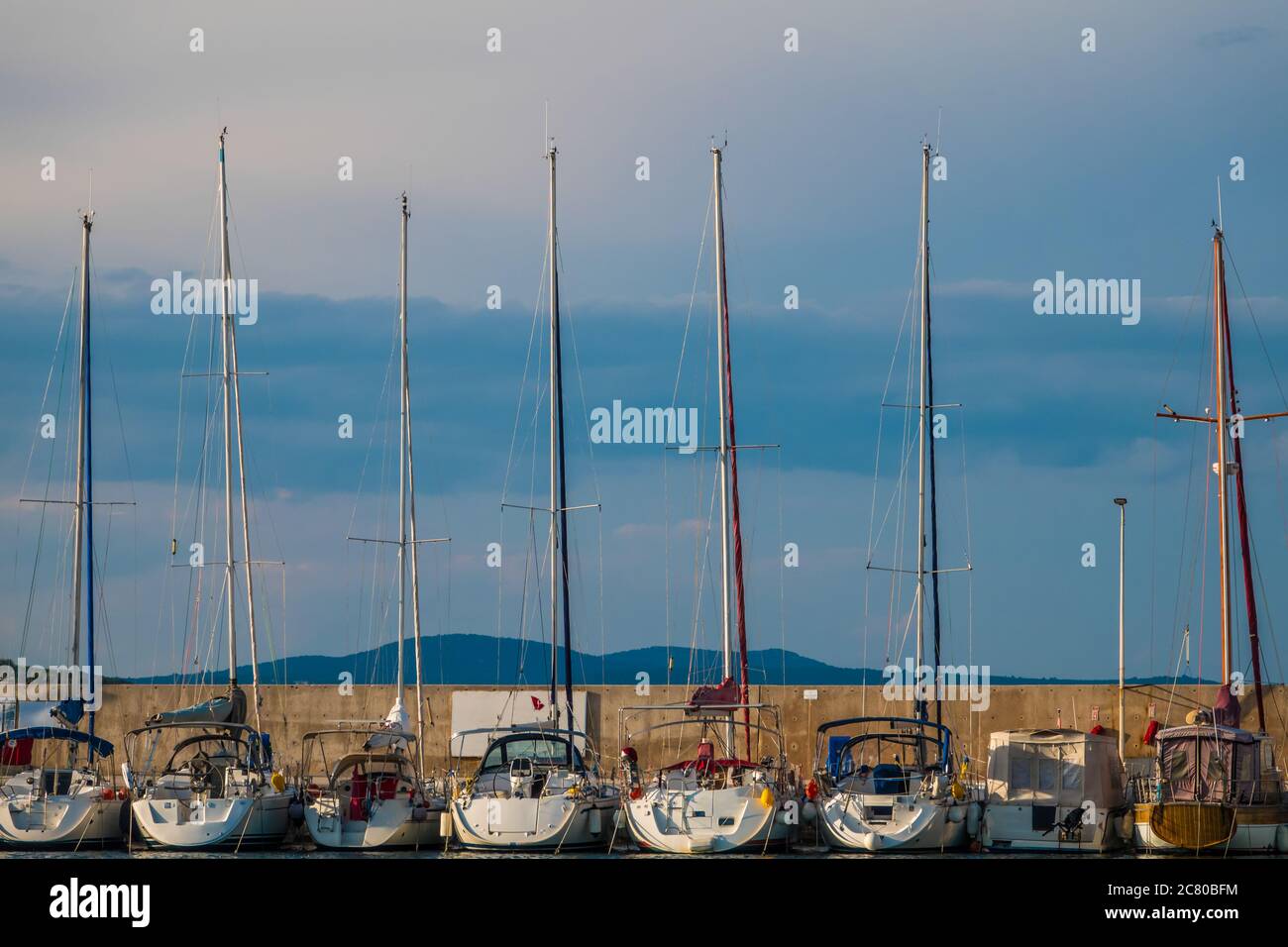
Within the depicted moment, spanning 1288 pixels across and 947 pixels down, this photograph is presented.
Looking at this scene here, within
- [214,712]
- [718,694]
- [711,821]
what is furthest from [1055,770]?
[214,712]

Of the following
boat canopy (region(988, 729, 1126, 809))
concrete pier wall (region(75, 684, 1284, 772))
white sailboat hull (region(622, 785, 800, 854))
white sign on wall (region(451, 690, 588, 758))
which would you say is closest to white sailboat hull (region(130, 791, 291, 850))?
white sailboat hull (region(622, 785, 800, 854))

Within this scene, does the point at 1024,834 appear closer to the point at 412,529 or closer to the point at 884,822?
the point at 884,822

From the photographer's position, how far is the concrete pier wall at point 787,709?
5403 centimetres

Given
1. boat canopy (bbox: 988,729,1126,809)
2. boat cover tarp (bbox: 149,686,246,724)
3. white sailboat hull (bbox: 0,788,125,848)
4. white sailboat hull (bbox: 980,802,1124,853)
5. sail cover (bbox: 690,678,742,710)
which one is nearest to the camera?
white sailboat hull (bbox: 980,802,1124,853)

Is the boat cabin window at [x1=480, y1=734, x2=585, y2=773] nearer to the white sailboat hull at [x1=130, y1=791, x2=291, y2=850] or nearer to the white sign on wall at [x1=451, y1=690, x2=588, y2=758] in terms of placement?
the white sailboat hull at [x1=130, y1=791, x2=291, y2=850]

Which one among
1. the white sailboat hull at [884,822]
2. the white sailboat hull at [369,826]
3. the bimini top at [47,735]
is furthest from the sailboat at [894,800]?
the bimini top at [47,735]

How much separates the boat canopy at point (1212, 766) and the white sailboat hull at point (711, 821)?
9.42 metres

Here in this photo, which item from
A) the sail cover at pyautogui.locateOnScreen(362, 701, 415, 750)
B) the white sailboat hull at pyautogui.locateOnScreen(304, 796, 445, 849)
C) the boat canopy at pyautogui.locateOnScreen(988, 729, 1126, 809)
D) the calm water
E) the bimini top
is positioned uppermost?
the bimini top

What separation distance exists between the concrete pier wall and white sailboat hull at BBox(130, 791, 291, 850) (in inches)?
371

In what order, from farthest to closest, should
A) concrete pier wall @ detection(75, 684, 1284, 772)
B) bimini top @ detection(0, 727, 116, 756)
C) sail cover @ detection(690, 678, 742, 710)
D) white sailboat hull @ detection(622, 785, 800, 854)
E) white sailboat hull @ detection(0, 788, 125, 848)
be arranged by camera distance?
concrete pier wall @ detection(75, 684, 1284, 772)
sail cover @ detection(690, 678, 742, 710)
bimini top @ detection(0, 727, 116, 756)
white sailboat hull @ detection(0, 788, 125, 848)
white sailboat hull @ detection(622, 785, 800, 854)

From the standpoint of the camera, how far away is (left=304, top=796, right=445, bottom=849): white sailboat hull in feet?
143

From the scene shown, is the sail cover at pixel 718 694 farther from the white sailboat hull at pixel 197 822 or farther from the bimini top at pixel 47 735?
the bimini top at pixel 47 735
